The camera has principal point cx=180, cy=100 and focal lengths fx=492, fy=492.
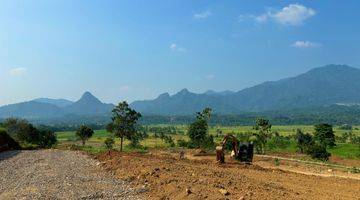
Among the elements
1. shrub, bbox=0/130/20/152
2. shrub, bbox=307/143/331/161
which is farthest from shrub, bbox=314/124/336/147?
shrub, bbox=0/130/20/152

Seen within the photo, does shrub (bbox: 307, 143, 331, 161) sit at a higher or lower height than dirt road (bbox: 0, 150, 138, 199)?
lower

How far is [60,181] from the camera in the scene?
2658 centimetres

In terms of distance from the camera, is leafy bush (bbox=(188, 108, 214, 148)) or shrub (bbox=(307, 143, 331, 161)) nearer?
shrub (bbox=(307, 143, 331, 161))

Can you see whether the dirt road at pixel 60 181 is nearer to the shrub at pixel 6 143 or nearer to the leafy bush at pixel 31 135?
the shrub at pixel 6 143

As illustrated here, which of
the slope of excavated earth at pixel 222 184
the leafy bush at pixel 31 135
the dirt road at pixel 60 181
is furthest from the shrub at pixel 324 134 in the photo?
the slope of excavated earth at pixel 222 184

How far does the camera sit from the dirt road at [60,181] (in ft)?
74.3

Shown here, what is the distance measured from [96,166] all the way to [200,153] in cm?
2321

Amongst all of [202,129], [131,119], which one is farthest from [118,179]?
[202,129]

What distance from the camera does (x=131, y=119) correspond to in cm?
8119

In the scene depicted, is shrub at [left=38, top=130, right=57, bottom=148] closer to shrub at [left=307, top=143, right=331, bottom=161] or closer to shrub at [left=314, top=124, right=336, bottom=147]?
shrub at [left=307, top=143, right=331, bottom=161]

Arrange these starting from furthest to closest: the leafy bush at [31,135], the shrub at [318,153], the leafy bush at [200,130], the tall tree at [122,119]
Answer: the leafy bush at [31,135]
the leafy bush at [200,130]
the tall tree at [122,119]
the shrub at [318,153]

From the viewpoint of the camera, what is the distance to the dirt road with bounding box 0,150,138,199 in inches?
892

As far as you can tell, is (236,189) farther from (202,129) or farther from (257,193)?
(202,129)

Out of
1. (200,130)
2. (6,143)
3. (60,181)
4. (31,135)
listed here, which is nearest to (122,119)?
(200,130)
